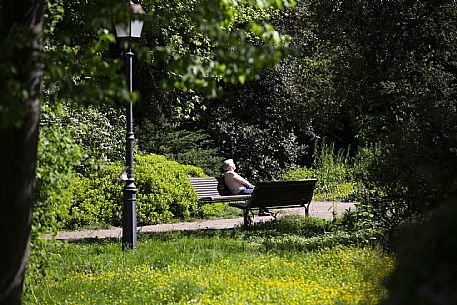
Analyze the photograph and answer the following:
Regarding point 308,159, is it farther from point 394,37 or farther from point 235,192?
point 394,37

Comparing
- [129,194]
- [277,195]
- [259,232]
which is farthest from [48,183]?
[277,195]

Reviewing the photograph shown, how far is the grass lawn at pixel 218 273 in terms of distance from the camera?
6.54 meters

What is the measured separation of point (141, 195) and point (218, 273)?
6.84m

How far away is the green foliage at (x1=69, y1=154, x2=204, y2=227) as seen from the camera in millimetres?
13883

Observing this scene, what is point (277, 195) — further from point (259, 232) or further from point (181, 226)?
point (181, 226)

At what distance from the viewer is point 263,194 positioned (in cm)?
1265

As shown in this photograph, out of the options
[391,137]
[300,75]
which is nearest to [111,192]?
[391,137]

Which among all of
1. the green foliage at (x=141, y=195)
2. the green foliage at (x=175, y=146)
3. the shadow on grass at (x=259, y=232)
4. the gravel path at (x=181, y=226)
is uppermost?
the green foliage at (x=175, y=146)

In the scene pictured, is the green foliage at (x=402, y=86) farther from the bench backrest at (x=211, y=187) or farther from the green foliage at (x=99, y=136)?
the green foliage at (x=99, y=136)

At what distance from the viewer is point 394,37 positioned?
12398 millimetres

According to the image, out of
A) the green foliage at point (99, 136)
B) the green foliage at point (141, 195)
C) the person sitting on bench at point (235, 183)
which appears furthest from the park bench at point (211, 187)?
the green foliage at point (99, 136)

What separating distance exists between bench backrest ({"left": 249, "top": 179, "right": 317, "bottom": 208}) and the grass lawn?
1.86 meters

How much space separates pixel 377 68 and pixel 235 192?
359 centimetres

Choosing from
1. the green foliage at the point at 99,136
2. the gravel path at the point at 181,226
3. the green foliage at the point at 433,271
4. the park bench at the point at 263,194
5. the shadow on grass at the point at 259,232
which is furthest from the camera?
the green foliage at the point at 99,136
